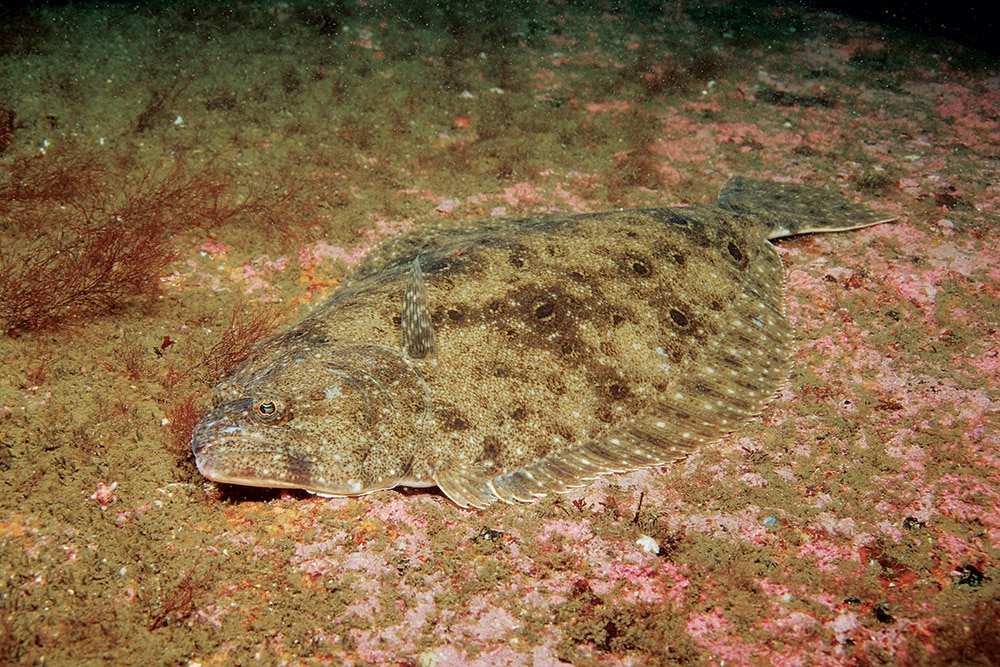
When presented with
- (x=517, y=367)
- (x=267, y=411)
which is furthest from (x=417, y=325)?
(x=267, y=411)

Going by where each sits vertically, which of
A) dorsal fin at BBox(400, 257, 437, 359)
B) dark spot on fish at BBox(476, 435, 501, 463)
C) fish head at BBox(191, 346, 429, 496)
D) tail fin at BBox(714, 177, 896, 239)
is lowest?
dark spot on fish at BBox(476, 435, 501, 463)

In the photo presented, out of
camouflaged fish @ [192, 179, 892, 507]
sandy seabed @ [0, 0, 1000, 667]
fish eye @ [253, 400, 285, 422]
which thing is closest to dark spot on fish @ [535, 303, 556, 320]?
camouflaged fish @ [192, 179, 892, 507]

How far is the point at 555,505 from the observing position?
139 inches

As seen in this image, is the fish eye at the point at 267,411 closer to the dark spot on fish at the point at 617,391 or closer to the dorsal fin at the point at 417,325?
the dorsal fin at the point at 417,325

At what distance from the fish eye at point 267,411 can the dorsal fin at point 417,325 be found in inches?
34.6

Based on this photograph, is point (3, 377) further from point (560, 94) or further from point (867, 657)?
point (560, 94)

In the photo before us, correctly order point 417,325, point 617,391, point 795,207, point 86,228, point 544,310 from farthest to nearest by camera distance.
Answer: point 795,207 < point 86,228 < point 544,310 < point 617,391 < point 417,325

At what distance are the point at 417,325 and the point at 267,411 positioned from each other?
105 cm

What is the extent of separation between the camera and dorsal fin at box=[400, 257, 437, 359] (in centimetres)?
365

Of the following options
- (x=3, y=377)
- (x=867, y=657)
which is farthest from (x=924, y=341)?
(x=3, y=377)

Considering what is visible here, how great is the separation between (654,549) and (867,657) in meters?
1.10

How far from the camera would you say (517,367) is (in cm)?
373

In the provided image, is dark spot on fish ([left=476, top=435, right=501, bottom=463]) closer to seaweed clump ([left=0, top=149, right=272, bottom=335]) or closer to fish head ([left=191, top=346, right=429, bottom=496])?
fish head ([left=191, top=346, right=429, bottom=496])

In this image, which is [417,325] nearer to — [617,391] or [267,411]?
[267,411]
